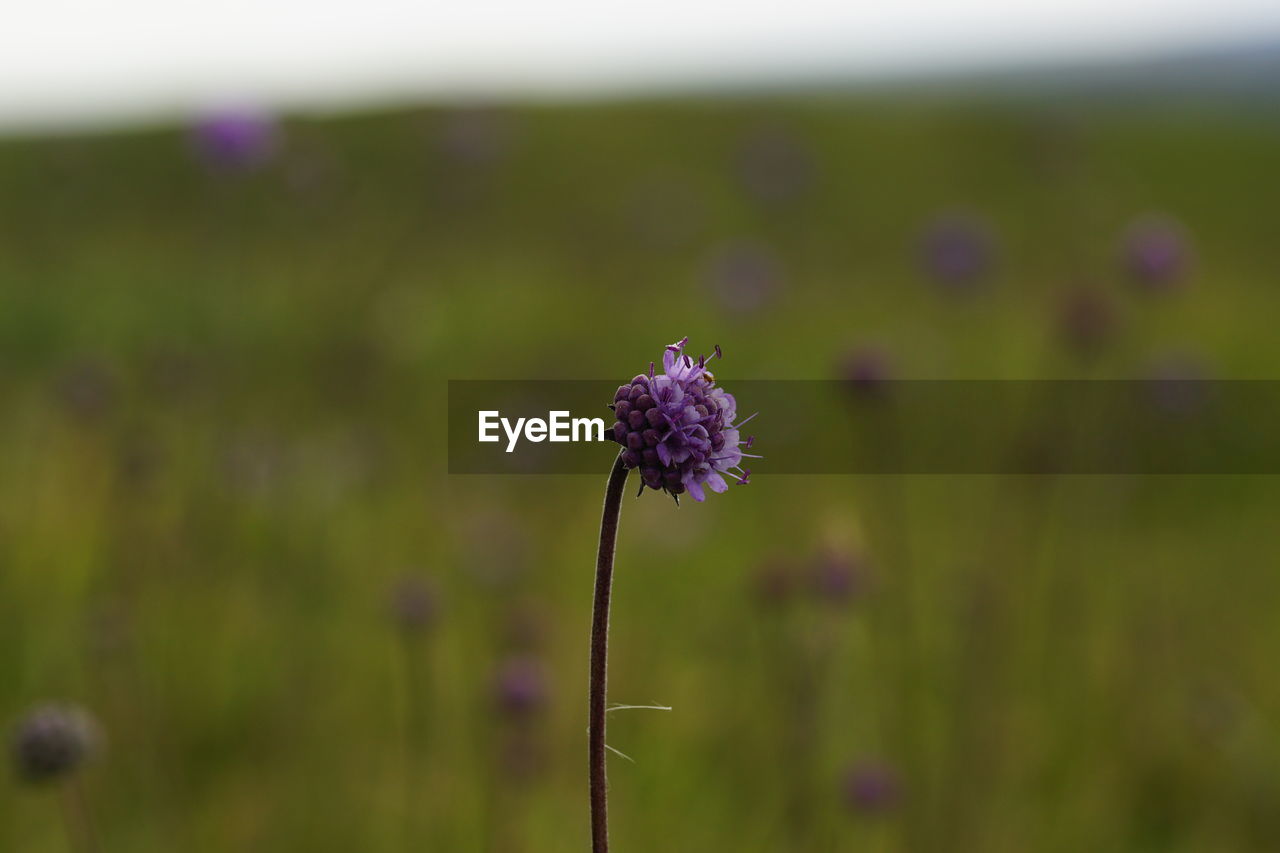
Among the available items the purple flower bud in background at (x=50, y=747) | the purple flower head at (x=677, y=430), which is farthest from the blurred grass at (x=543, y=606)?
the purple flower head at (x=677, y=430)

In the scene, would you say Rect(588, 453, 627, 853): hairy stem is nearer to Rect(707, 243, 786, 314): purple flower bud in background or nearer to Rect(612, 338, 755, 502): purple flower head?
Rect(612, 338, 755, 502): purple flower head

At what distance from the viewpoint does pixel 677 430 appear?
4.51ft

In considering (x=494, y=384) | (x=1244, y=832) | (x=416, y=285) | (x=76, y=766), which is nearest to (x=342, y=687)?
(x=76, y=766)

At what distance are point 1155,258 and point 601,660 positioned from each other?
4082mm

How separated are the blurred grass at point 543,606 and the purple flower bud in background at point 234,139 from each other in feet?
2.49

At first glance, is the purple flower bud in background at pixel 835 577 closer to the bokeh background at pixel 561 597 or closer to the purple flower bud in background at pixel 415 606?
the bokeh background at pixel 561 597

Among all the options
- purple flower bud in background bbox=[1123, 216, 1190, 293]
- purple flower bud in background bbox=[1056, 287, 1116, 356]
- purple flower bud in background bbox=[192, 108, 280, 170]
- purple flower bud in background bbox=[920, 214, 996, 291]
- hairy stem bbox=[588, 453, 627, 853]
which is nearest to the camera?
hairy stem bbox=[588, 453, 627, 853]

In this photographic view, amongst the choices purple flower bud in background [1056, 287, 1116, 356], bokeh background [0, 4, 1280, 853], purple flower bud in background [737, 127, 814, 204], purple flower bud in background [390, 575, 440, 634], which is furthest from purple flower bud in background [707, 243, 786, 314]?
purple flower bud in background [390, 575, 440, 634]

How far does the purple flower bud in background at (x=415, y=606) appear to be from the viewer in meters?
3.37

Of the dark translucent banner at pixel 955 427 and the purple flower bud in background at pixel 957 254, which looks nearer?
the purple flower bud in background at pixel 957 254

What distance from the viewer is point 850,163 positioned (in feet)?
81.9

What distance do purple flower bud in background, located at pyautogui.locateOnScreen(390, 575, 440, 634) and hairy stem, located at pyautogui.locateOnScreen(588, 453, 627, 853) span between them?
217 cm

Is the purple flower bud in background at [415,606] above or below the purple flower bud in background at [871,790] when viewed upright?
above

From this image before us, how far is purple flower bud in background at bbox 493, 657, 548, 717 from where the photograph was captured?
3242 millimetres
